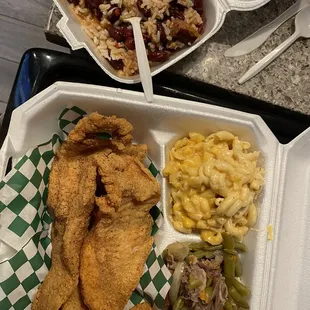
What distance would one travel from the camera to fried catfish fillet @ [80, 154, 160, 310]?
1370 mm

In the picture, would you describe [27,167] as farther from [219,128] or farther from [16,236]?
[219,128]

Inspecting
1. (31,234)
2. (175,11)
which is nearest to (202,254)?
(31,234)

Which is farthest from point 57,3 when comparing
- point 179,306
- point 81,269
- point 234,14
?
point 179,306

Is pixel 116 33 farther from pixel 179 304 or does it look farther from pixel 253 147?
pixel 179 304

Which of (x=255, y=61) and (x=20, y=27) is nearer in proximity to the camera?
(x=255, y=61)

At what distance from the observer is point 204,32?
5.04 feet

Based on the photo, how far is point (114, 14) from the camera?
1519 millimetres

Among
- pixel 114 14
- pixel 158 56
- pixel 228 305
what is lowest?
pixel 228 305

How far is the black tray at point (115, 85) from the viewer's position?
158 centimetres

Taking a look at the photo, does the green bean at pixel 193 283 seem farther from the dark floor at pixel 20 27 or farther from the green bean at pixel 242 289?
the dark floor at pixel 20 27

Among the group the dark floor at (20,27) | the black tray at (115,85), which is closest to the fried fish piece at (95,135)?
the black tray at (115,85)

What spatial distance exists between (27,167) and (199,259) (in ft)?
1.85

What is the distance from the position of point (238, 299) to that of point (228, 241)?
0.17m

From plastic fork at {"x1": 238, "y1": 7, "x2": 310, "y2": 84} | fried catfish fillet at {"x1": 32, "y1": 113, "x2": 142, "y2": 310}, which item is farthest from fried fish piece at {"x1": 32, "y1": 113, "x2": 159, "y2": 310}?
plastic fork at {"x1": 238, "y1": 7, "x2": 310, "y2": 84}
